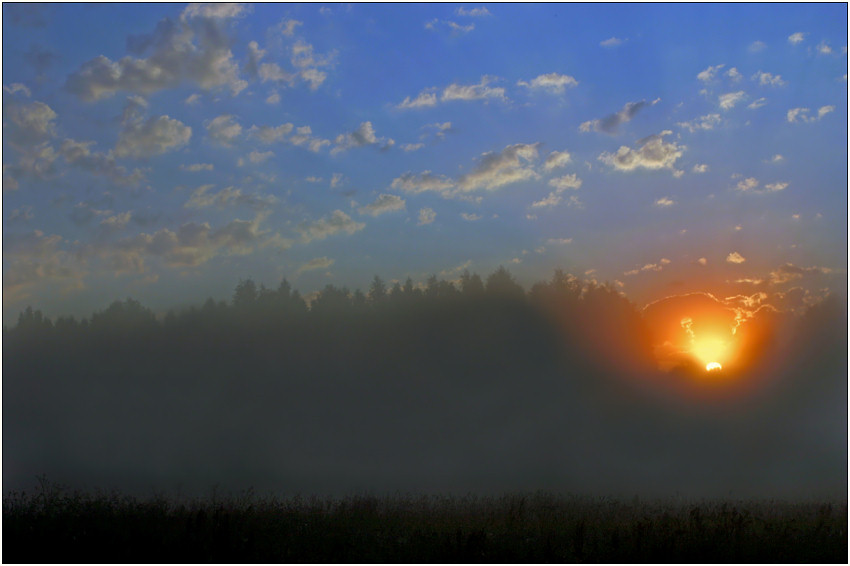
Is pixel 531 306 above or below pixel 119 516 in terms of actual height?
above

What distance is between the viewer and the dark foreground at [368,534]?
11.3 meters

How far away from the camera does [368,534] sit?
12336mm

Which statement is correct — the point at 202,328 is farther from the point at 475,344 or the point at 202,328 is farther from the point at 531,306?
the point at 531,306

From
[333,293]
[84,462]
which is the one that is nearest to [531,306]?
[333,293]

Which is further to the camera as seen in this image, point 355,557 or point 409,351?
point 409,351

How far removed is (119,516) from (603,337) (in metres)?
64.5

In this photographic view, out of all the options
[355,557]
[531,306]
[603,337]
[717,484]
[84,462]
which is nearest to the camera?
[355,557]

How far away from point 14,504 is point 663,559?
43.1 feet

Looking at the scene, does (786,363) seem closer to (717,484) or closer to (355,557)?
(717,484)

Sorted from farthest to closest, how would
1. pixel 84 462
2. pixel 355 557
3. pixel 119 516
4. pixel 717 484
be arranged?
pixel 84 462
pixel 717 484
pixel 119 516
pixel 355 557

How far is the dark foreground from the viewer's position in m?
11.3

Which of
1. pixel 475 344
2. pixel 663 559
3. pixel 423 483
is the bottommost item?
pixel 423 483

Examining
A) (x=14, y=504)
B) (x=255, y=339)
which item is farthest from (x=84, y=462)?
(x=14, y=504)

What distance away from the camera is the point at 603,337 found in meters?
71.5
